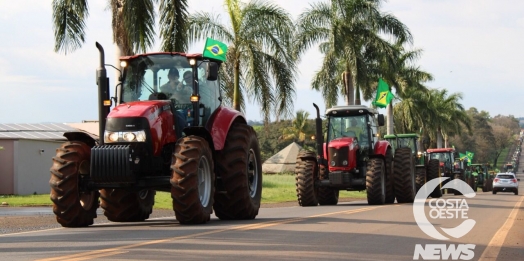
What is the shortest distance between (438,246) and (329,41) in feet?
91.0

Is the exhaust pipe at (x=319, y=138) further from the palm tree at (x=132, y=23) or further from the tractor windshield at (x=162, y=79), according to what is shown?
the tractor windshield at (x=162, y=79)

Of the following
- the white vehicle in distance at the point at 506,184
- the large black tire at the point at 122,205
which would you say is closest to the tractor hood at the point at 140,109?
the large black tire at the point at 122,205

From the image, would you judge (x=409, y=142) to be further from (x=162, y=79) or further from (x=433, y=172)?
(x=162, y=79)

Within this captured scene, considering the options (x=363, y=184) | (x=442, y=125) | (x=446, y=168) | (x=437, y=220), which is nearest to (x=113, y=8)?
(x=363, y=184)

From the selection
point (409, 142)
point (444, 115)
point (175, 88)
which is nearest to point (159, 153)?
point (175, 88)

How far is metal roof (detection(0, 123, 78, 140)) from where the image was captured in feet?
138

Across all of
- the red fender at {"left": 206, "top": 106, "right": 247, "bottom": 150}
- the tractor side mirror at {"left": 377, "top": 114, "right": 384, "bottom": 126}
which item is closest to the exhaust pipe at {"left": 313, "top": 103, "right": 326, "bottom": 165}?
the tractor side mirror at {"left": 377, "top": 114, "right": 384, "bottom": 126}

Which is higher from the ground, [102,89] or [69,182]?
[102,89]

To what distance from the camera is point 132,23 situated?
22984mm

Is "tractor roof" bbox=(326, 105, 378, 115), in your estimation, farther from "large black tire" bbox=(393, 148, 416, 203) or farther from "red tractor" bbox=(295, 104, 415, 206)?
"large black tire" bbox=(393, 148, 416, 203)

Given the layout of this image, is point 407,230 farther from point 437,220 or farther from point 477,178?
point 477,178

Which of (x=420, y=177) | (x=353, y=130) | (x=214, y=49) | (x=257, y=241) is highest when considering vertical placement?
(x=214, y=49)

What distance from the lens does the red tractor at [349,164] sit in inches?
922

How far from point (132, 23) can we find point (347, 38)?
17.1 meters
